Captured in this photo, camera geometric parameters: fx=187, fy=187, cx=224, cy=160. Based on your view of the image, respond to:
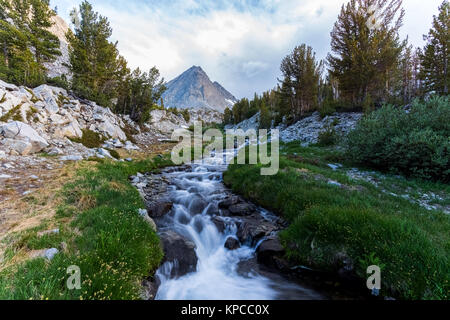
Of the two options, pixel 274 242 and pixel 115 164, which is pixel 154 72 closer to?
pixel 115 164

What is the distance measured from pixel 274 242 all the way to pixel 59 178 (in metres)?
9.64

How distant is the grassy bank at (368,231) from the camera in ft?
12.8

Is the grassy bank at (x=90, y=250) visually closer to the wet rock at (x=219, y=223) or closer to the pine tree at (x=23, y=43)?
the wet rock at (x=219, y=223)

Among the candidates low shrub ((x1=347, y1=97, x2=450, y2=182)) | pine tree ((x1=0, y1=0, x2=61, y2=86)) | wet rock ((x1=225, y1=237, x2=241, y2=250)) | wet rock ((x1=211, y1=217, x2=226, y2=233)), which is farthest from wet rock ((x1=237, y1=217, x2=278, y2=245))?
pine tree ((x1=0, y1=0, x2=61, y2=86))

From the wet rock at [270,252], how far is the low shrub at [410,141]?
8.98 meters

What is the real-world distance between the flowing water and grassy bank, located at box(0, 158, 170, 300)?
3.33 ft

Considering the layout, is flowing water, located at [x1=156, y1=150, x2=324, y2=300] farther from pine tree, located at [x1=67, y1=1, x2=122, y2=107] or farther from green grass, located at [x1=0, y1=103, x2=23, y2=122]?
pine tree, located at [x1=67, y1=1, x2=122, y2=107]

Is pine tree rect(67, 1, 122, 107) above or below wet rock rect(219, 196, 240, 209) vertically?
above

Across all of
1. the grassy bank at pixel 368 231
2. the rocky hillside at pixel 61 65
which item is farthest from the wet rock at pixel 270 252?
the rocky hillside at pixel 61 65

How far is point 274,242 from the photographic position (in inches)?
241

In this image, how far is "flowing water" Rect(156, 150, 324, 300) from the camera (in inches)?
192

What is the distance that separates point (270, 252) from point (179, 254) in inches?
111

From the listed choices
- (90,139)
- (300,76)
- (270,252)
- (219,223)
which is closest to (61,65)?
(90,139)

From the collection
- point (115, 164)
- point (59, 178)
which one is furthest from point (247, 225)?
point (115, 164)
